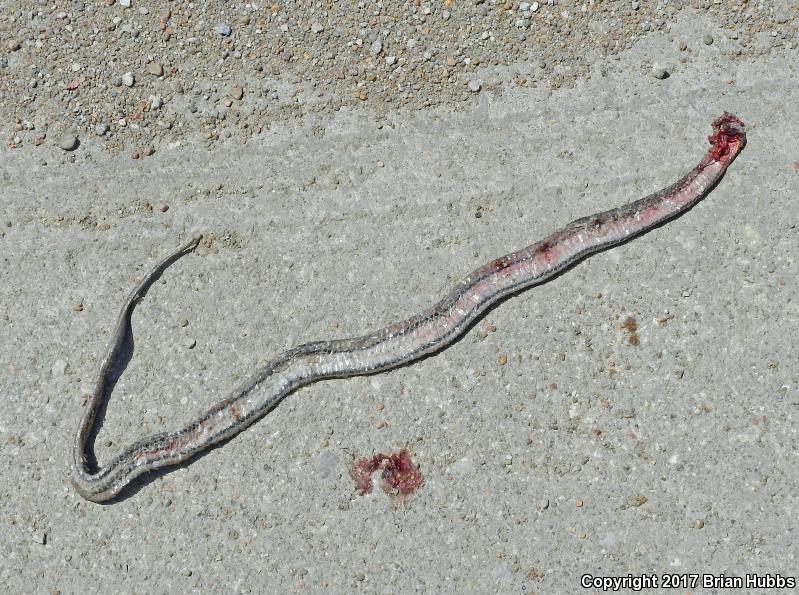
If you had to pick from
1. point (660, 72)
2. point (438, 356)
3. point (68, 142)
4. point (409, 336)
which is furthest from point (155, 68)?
point (660, 72)

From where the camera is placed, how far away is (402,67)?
4023 millimetres

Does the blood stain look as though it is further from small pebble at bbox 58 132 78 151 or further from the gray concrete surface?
small pebble at bbox 58 132 78 151

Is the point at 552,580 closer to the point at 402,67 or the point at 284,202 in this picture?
the point at 284,202

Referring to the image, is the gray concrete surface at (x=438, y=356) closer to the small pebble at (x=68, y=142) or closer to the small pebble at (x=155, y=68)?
the small pebble at (x=68, y=142)

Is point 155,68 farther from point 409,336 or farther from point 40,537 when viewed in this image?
point 40,537

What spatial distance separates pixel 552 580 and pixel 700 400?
52.7 inches

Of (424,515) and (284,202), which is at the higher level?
(284,202)

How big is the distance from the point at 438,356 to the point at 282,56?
6.89 ft

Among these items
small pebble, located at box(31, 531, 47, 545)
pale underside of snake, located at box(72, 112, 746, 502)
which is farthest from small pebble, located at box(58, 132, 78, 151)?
small pebble, located at box(31, 531, 47, 545)

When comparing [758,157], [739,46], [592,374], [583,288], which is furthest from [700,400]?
[739,46]

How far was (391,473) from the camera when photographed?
3.76 metres

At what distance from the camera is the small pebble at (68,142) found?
13.1 feet

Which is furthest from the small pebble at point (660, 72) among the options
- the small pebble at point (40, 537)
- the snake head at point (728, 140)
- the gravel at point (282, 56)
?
the small pebble at point (40, 537)

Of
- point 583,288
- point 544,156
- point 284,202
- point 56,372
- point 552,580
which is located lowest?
point 552,580
